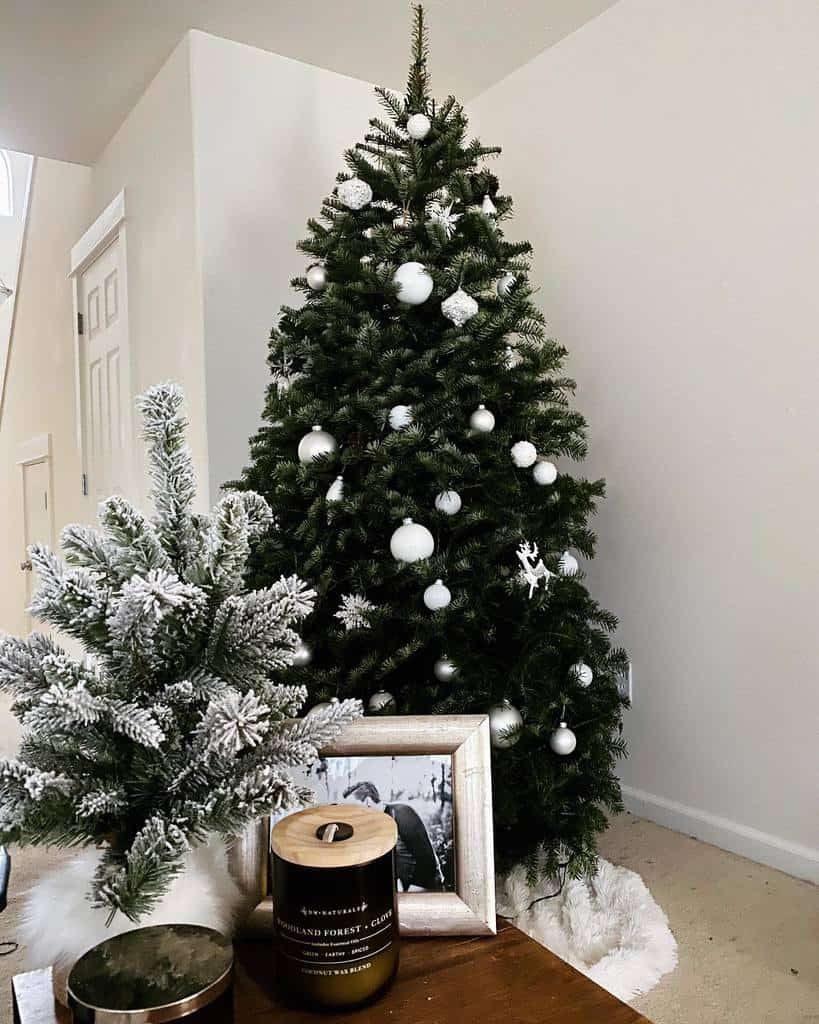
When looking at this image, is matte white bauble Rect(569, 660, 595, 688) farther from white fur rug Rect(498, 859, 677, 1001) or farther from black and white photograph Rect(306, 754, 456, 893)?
black and white photograph Rect(306, 754, 456, 893)

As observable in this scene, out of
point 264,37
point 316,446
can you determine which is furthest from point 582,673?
point 264,37

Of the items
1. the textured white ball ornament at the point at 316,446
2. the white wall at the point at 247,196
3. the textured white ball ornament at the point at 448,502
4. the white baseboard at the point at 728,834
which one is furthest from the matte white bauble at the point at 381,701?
the white wall at the point at 247,196

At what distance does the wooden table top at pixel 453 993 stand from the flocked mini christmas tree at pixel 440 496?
27.1 inches

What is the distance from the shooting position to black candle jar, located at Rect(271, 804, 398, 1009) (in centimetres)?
71

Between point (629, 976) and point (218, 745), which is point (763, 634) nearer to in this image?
point (629, 976)

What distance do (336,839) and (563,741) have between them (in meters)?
0.89

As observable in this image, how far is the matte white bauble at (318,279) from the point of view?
172 cm

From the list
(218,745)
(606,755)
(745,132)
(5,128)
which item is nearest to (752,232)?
(745,132)

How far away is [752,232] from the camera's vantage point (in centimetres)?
188

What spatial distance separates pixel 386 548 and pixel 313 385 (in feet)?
1.27

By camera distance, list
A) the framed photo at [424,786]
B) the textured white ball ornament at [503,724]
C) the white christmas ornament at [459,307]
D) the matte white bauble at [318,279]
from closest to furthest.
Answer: the framed photo at [424,786]
the textured white ball ornament at [503,724]
the white christmas ornament at [459,307]
the matte white bauble at [318,279]

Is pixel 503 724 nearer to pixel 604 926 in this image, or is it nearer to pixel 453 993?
pixel 604 926

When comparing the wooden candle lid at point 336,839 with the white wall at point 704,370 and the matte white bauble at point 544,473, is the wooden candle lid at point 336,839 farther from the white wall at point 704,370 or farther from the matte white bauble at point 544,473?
the white wall at point 704,370

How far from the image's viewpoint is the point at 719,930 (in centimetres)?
159
